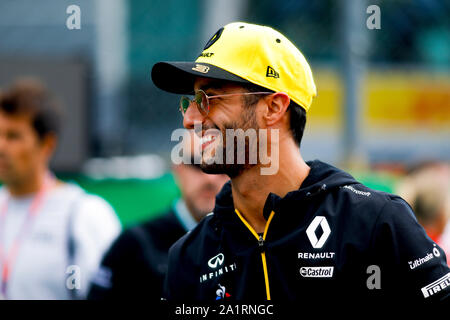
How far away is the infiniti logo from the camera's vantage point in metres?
2.46

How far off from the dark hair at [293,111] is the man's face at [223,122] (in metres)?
0.02

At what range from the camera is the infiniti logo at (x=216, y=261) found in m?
2.46

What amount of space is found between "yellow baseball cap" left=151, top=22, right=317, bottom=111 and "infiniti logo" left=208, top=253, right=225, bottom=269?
611 mm

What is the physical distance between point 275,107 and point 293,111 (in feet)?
0.26

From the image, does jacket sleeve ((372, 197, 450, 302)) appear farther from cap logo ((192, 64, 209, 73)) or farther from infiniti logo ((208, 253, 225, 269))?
cap logo ((192, 64, 209, 73))

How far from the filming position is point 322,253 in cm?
225

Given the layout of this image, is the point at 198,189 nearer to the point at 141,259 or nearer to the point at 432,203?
the point at 141,259

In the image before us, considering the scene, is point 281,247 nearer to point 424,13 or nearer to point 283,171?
point 283,171

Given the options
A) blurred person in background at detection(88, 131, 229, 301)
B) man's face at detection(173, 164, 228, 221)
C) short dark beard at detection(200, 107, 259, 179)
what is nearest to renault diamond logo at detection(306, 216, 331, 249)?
short dark beard at detection(200, 107, 259, 179)

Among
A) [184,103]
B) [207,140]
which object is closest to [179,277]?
[207,140]

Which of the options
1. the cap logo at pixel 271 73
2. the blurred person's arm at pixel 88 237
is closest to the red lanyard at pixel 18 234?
the blurred person's arm at pixel 88 237

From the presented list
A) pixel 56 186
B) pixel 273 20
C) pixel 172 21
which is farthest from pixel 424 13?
pixel 56 186

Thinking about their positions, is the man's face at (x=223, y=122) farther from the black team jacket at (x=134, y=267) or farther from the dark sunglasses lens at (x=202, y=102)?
the black team jacket at (x=134, y=267)
